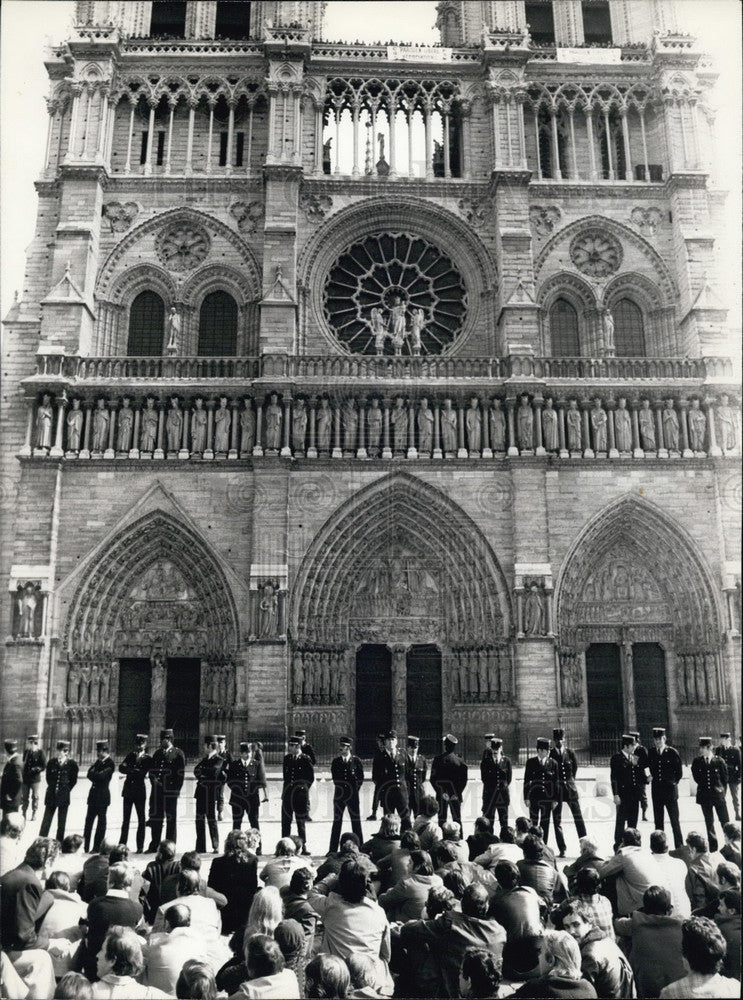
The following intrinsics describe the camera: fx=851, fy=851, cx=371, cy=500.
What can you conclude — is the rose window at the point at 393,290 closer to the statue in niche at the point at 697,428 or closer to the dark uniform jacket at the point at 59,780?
the statue in niche at the point at 697,428

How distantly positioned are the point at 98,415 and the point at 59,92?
31.7ft

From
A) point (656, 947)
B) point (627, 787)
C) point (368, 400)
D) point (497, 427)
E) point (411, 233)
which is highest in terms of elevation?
point (411, 233)

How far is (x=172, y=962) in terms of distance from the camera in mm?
5832

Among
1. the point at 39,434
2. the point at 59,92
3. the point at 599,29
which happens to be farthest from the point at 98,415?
the point at 599,29

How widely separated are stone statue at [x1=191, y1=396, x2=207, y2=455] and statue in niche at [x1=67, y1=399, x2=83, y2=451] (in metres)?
2.67

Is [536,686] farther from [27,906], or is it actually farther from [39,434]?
[27,906]

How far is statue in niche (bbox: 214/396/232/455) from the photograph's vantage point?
20328mm

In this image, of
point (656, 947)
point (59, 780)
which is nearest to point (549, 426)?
point (59, 780)

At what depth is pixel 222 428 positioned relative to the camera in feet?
66.9

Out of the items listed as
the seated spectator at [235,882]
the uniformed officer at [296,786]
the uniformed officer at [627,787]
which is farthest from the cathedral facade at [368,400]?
the seated spectator at [235,882]

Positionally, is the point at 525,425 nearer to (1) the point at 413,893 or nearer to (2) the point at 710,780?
(2) the point at 710,780

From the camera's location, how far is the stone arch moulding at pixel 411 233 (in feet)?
Result: 74.3

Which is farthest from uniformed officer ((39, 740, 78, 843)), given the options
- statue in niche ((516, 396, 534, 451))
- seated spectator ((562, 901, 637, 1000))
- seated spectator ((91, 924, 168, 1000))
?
statue in niche ((516, 396, 534, 451))

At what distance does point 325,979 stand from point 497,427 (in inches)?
649
